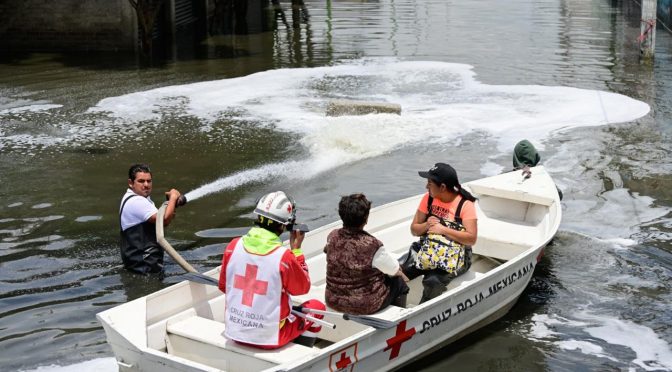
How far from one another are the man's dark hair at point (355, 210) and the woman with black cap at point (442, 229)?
3.75 feet

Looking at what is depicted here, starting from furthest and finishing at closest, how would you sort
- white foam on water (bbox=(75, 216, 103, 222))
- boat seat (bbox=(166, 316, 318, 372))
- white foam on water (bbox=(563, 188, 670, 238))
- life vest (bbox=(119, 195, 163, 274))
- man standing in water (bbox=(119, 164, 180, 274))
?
white foam on water (bbox=(75, 216, 103, 222))
white foam on water (bbox=(563, 188, 670, 238))
life vest (bbox=(119, 195, 163, 274))
man standing in water (bbox=(119, 164, 180, 274))
boat seat (bbox=(166, 316, 318, 372))

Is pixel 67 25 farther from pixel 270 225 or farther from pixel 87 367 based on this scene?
pixel 270 225

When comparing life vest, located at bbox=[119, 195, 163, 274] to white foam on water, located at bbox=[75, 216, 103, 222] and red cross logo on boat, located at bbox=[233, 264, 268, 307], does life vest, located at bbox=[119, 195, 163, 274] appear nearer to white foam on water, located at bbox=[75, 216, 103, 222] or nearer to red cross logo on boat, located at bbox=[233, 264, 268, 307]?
white foam on water, located at bbox=[75, 216, 103, 222]

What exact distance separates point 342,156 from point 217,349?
27.0 feet

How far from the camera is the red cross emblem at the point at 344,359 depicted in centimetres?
699

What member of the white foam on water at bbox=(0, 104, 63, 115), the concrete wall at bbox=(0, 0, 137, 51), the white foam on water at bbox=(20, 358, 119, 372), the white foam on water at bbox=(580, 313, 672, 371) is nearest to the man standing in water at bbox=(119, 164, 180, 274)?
the white foam on water at bbox=(20, 358, 119, 372)

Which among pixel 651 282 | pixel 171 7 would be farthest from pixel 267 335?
pixel 171 7

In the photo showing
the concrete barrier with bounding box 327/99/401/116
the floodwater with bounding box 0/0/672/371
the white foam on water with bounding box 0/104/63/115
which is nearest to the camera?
the floodwater with bounding box 0/0/672/371

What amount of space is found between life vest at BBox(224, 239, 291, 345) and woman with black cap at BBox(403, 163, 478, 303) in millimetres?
1989

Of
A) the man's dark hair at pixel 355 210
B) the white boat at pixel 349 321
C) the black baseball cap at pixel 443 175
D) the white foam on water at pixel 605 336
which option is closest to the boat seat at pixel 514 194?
the white boat at pixel 349 321

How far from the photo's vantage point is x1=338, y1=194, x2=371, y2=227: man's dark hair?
726 cm

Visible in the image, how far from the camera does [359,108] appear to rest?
688 inches

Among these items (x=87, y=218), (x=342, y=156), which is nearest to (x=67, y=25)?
(x=342, y=156)

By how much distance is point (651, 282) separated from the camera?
10133 mm
